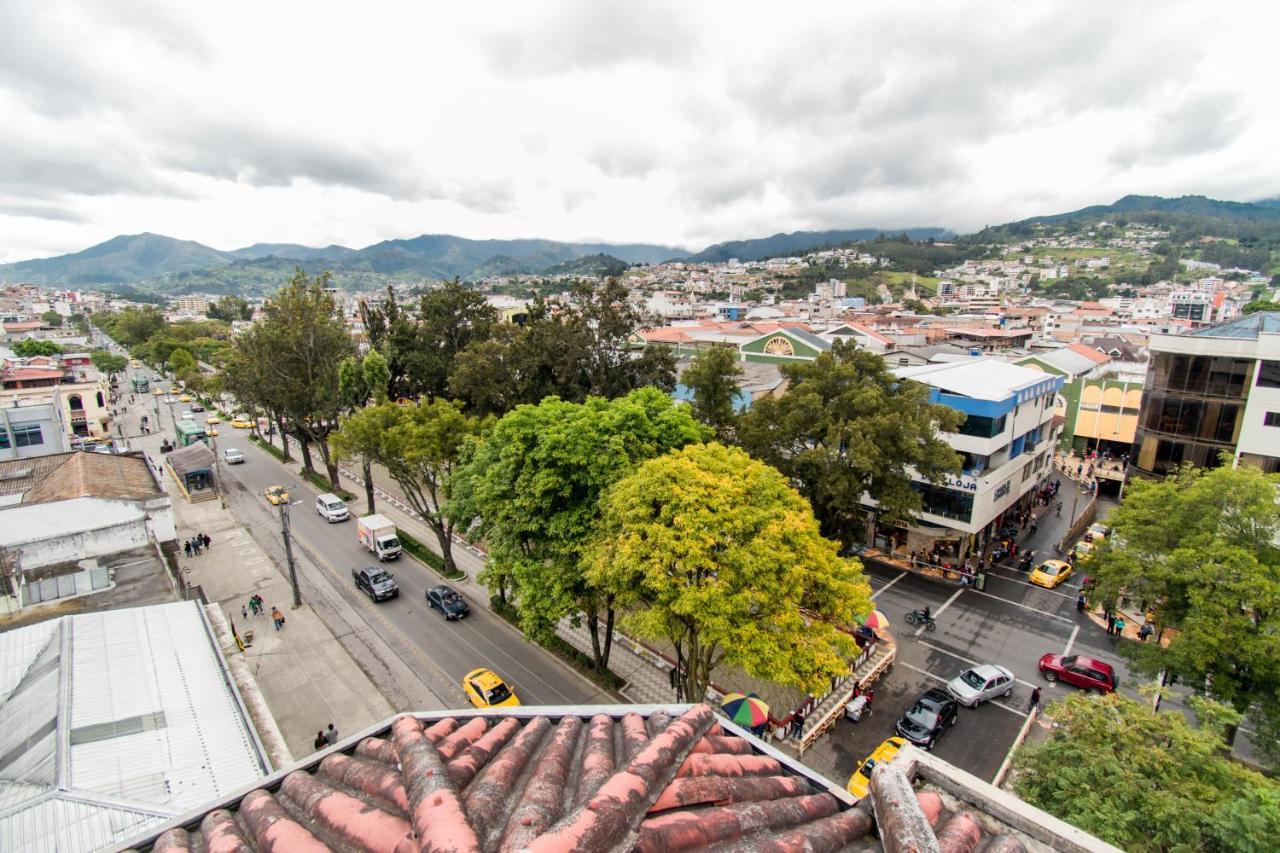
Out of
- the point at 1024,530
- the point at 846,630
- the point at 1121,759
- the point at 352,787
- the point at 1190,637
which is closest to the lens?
the point at 352,787

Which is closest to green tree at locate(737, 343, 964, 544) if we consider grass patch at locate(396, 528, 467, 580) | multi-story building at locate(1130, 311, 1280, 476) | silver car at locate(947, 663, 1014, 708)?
silver car at locate(947, 663, 1014, 708)

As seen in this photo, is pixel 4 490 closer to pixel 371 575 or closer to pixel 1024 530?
pixel 371 575

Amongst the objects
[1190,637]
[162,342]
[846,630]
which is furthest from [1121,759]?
[162,342]

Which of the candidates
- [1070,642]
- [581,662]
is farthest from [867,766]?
[1070,642]

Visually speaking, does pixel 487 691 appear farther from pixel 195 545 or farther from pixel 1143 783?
pixel 195 545

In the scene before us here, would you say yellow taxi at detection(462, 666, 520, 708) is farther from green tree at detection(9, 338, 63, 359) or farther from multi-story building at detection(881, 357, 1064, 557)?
green tree at detection(9, 338, 63, 359)

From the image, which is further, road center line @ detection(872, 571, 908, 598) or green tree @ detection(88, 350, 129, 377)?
green tree @ detection(88, 350, 129, 377)

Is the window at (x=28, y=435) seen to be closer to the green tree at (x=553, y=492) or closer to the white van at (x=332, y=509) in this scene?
the white van at (x=332, y=509)
